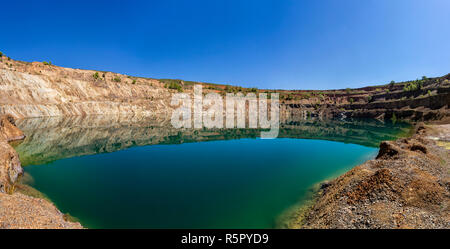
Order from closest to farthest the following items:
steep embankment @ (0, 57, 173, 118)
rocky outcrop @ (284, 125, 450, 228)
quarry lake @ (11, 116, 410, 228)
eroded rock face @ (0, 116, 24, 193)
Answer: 1. rocky outcrop @ (284, 125, 450, 228)
2. quarry lake @ (11, 116, 410, 228)
3. eroded rock face @ (0, 116, 24, 193)
4. steep embankment @ (0, 57, 173, 118)

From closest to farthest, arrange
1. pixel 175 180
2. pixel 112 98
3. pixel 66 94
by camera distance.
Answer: pixel 175 180, pixel 66 94, pixel 112 98

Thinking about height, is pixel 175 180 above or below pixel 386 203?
below

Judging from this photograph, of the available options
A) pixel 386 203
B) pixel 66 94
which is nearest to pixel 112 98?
pixel 66 94

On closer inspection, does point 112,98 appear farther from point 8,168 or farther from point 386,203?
point 386,203

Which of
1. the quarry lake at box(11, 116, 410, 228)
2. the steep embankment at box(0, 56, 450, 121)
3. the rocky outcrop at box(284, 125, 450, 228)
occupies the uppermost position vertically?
the steep embankment at box(0, 56, 450, 121)

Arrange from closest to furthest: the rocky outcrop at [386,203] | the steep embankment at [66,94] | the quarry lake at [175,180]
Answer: the rocky outcrop at [386,203], the quarry lake at [175,180], the steep embankment at [66,94]

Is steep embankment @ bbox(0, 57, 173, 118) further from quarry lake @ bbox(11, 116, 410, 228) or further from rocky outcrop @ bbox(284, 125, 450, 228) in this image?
rocky outcrop @ bbox(284, 125, 450, 228)

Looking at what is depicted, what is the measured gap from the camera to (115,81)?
79062 mm

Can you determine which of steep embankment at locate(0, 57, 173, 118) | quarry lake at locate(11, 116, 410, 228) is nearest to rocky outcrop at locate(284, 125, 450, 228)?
quarry lake at locate(11, 116, 410, 228)

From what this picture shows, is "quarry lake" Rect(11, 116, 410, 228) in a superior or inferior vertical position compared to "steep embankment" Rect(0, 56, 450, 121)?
inferior

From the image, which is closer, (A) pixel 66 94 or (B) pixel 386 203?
(B) pixel 386 203

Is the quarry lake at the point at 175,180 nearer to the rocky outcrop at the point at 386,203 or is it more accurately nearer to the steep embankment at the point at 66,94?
the rocky outcrop at the point at 386,203

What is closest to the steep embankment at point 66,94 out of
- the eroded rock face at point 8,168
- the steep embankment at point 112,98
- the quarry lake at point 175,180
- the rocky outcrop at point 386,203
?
the steep embankment at point 112,98
